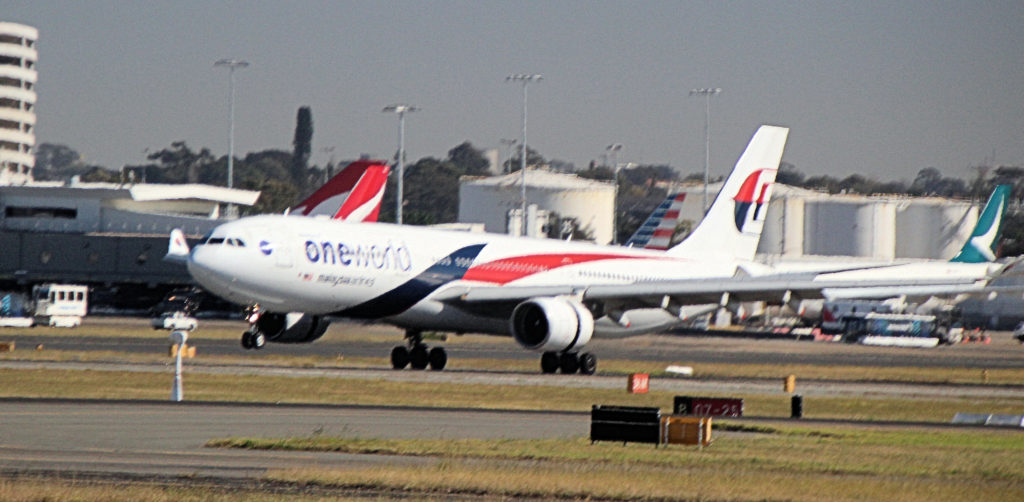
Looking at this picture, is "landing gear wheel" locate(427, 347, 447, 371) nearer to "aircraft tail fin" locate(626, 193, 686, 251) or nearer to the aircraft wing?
the aircraft wing

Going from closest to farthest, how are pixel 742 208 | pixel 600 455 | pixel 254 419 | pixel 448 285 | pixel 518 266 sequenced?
pixel 600 455, pixel 254 419, pixel 448 285, pixel 518 266, pixel 742 208

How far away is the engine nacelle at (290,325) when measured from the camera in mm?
50312

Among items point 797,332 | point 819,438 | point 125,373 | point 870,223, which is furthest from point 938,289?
point 870,223

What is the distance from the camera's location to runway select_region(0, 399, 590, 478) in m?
23.0

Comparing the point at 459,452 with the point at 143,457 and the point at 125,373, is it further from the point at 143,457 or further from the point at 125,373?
the point at 125,373

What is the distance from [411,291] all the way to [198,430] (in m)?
20.9

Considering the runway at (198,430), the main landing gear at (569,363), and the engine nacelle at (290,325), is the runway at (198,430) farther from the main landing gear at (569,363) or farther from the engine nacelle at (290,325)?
the main landing gear at (569,363)

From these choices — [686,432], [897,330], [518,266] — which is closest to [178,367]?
[686,432]

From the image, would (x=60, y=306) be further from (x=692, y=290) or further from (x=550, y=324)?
(x=692, y=290)

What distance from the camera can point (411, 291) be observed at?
49.3m

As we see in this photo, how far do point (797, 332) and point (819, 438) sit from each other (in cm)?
7485

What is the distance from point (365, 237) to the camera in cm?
4878

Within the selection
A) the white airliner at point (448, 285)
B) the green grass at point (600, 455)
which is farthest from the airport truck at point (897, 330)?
the green grass at point (600, 455)

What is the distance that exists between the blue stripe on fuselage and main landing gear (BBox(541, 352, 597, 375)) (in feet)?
14.7
